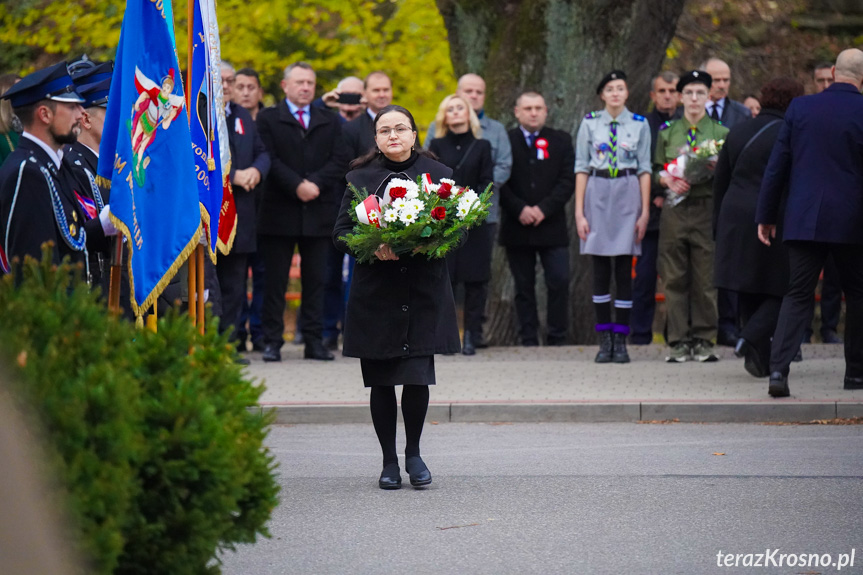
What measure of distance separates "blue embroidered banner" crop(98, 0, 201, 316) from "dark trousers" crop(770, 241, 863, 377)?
15.5 ft

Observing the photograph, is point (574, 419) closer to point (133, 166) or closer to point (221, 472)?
point (133, 166)

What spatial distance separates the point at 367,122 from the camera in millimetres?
12961

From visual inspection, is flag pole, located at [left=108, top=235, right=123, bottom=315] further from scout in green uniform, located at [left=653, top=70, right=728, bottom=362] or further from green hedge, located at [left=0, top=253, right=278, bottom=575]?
scout in green uniform, located at [left=653, top=70, right=728, bottom=362]

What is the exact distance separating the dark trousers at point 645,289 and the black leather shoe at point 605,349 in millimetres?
1584

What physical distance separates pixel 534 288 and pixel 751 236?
3.42m

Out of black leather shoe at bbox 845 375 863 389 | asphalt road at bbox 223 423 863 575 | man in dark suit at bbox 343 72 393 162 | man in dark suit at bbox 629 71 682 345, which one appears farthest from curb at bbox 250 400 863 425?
man in dark suit at bbox 629 71 682 345

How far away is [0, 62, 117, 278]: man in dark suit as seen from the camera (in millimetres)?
6617

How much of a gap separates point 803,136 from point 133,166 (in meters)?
5.21

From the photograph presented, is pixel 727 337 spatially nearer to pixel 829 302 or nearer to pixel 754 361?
pixel 829 302

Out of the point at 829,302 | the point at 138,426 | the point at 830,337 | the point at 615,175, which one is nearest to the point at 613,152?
the point at 615,175

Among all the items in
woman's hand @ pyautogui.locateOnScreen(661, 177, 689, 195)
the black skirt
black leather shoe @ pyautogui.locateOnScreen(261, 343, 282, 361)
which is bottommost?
black leather shoe @ pyautogui.locateOnScreen(261, 343, 282, 361)

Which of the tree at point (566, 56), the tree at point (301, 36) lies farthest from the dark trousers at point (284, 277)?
the tree at point (301, 36)

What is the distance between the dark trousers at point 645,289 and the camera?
13.7 m

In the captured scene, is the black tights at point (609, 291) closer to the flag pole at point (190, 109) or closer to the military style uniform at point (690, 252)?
the military style uniform at point (690, 252)
